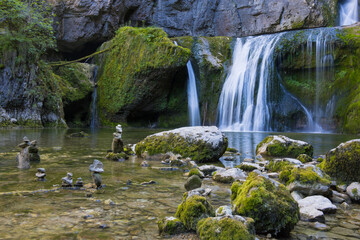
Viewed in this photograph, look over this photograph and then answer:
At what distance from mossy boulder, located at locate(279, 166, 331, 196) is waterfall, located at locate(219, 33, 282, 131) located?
16913mm

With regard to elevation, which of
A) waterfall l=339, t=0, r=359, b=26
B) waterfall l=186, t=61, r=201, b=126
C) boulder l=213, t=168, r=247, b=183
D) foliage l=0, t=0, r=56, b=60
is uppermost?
waterfall l=339, t=0, r=359, b=26

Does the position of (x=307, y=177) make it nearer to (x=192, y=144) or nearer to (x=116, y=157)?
(x=192, y=144)

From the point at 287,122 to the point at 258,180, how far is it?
19417 mm

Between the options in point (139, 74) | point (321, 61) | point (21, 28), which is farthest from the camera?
point (139, 74)

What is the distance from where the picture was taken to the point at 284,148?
316 inches

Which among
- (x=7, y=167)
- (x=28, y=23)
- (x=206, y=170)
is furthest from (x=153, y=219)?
(x=28, y=23)

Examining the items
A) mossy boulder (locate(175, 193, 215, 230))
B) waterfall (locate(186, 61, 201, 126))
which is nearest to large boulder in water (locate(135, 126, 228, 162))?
mossy boulder (locate(175, 193, 215, 230))

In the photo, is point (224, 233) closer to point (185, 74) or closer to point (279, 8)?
point (185, 74)

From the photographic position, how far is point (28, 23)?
18812mm

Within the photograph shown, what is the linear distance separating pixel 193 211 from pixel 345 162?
3.05 metres

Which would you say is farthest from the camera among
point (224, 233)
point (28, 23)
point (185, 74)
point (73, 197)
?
point (185, 74)

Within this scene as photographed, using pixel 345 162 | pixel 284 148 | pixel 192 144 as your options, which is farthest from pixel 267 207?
pixel 284 148

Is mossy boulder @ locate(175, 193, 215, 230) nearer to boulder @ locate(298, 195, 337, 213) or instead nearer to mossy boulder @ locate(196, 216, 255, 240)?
mossy boulder @ locate(196, 216, 255, 240)

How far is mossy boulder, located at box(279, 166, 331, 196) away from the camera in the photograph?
156 inches
